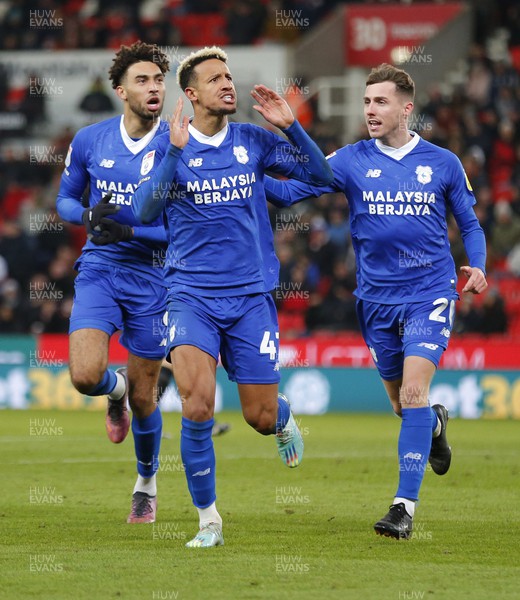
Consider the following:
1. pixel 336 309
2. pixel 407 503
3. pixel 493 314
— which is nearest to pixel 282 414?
pixel 407 503

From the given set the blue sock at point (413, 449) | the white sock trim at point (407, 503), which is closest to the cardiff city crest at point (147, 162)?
the blue sock at point (413, 449)

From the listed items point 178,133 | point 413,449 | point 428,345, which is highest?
point 178,133

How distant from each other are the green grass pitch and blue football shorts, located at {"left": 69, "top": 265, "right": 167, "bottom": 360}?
1138mm

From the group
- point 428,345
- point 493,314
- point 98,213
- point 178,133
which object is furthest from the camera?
point 493,314

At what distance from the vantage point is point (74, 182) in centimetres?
860

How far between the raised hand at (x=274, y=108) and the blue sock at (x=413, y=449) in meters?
1.83

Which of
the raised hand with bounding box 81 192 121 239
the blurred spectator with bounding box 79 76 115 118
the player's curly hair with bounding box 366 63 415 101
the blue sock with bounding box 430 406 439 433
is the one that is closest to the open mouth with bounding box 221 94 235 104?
the raised hand with bounding box 81 192 121 239

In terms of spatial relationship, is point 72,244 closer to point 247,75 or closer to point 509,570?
point 247,75

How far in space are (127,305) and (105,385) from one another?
1.77 ft

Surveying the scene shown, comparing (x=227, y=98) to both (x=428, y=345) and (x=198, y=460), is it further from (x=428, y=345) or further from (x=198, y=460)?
(x=198, y=460)

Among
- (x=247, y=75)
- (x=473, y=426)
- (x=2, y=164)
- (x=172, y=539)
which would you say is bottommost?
(x=473, y=426)

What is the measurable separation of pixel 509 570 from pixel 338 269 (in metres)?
13.2

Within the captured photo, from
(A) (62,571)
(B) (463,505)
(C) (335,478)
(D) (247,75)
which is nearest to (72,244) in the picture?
(D) (247,75)

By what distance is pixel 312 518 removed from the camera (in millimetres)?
8273
